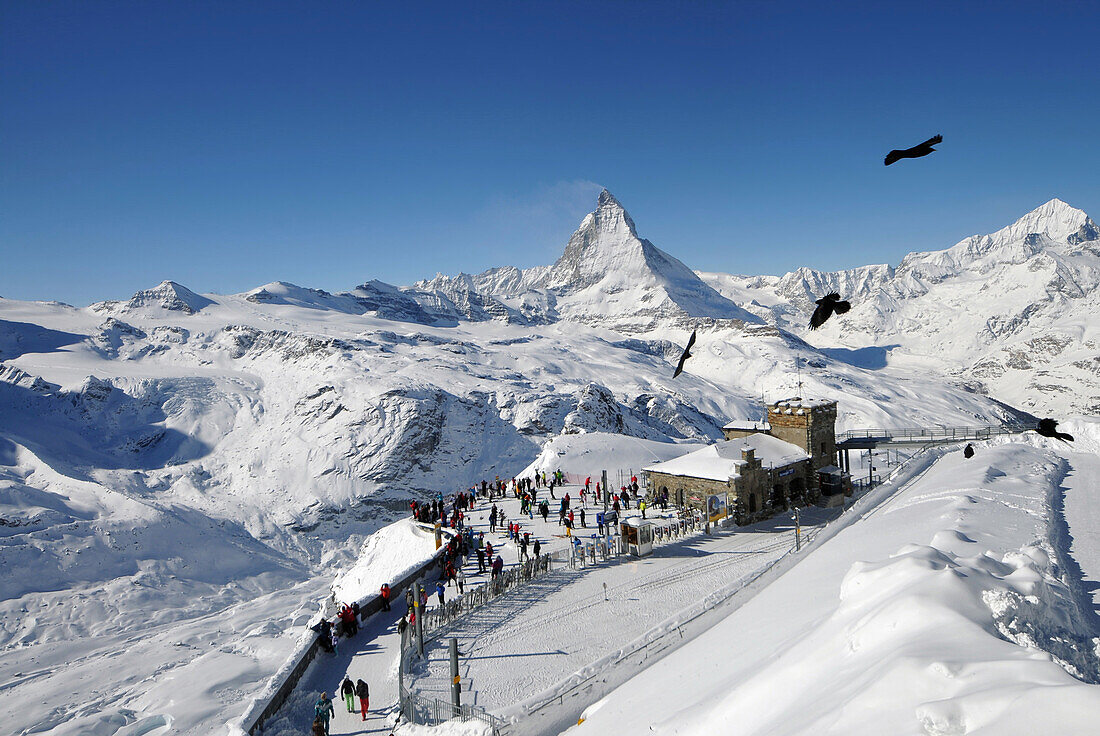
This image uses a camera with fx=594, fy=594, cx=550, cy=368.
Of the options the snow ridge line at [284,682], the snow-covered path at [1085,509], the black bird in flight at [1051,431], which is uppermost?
the black bird in flight at [1051,431]

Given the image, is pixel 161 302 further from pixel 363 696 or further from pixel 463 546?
pixel 363 696

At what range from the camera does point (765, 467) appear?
30.1m

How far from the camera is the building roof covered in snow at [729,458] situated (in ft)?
96.0

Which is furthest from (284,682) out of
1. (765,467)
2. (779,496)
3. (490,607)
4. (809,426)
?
(809,426)

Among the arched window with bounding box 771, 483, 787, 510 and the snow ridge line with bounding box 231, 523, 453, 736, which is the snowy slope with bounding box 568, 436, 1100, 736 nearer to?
the snow ridge line with bounding box 231, 523, 453, 736

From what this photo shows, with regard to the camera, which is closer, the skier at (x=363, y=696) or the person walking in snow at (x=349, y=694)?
the skier at (x=363, y=696)

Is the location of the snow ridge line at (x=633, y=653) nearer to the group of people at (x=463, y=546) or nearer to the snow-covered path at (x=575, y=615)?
the snow-covered path at (x=575, y=615)

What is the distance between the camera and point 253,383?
9644cm

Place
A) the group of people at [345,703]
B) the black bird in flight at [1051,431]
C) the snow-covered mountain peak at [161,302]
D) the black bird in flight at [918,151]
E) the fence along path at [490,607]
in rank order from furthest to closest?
the snow-covered mountain peak at [161,302]
the black bird in flight at [1051,431]
the fence along path at [490,607]
the group of people at [345,703]
the black bird in flight at [918,151]

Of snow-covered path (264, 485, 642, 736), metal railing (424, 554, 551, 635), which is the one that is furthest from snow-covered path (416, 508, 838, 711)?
snow-covered path (264, 485, 642, 736)

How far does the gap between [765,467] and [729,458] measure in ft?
6.23

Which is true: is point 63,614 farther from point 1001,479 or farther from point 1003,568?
point 1001,479

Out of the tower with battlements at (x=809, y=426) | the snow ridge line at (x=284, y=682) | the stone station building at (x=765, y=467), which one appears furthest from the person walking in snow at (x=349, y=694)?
the tower with battlements at (x=809, y=426)

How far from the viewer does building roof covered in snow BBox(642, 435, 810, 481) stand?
29250 millimetres
